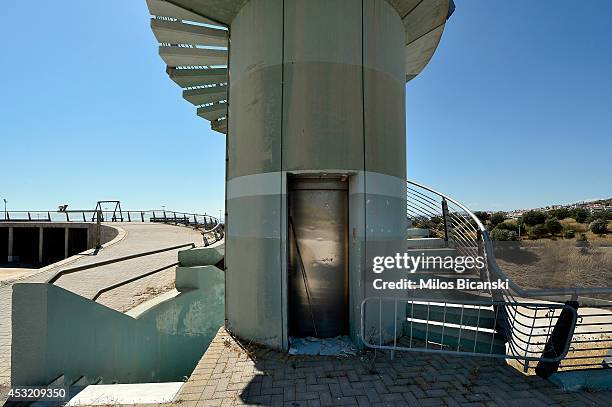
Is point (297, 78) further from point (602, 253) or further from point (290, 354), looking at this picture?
point (602, 253)

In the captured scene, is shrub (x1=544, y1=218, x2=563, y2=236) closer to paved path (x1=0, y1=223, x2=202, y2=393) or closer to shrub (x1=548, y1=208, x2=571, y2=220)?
shrub (x1=548, y1=208, x2=571, y2=220)

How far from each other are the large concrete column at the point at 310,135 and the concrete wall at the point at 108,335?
7.26 feet

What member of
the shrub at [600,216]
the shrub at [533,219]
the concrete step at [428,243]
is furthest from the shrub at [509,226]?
the concrete step at [428,243]

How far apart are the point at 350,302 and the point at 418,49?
6689 mm

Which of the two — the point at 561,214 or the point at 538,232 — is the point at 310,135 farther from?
the point at 561,214

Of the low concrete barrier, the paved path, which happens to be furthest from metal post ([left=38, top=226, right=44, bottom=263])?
the low concrete barrier

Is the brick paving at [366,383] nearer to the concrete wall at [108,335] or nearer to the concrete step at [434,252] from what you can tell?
the concrete wall at [108,335]

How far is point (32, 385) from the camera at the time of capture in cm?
368

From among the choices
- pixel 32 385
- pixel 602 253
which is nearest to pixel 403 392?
pixel 32 385

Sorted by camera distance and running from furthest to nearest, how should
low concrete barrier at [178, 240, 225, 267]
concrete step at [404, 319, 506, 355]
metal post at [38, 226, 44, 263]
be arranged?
metal post at [38, 226, 44, 263]
low concrete barrier at [178, 240, 225, 267]
concrete step at [404, 319, 506, 355]

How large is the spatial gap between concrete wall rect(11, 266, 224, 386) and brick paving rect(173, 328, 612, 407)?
1809 millimetres

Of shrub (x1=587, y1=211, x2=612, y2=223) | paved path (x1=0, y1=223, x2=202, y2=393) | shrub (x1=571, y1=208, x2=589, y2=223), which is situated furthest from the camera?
shrub (x1=571, y1=208, x2=589, y2=223)

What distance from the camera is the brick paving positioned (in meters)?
3.55

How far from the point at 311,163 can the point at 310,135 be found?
46cm
